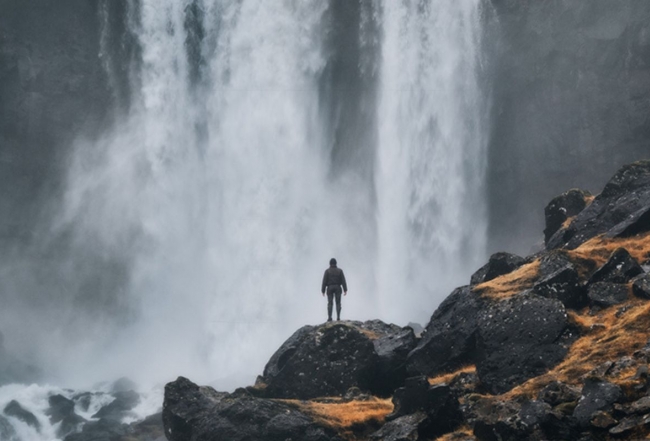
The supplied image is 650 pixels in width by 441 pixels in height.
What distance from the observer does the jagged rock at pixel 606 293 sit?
2025cm

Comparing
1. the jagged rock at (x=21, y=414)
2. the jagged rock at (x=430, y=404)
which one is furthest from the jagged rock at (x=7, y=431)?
the jagged rock at (x=430, y=404)

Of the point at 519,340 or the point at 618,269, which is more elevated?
the point at 618,269

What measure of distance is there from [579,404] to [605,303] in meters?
6.26

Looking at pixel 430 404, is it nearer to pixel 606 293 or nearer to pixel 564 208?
pixel 606 293

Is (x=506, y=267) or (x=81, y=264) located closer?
(x=506, y=267)

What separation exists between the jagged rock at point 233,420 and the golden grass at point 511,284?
7339mm

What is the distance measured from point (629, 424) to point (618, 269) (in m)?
9.33

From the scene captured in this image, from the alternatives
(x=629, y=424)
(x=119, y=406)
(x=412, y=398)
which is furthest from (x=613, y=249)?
(x=119, y=406)

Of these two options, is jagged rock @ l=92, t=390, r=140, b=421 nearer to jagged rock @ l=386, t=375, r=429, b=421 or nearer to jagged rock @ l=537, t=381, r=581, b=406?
jagged rock @ l=386, t=375, r=429, b=421

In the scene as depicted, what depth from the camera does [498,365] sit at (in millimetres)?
19250

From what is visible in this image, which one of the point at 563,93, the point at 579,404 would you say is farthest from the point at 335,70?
the point at 579,404

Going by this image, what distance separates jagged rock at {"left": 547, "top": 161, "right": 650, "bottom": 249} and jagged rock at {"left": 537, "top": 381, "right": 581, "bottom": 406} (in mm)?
10648

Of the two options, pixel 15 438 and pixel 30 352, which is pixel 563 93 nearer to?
pixel 15 438

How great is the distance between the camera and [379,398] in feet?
75.1
